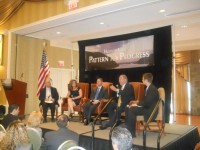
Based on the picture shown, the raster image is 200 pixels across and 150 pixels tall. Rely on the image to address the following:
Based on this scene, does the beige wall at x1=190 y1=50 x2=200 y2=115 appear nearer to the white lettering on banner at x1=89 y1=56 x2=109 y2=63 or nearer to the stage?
the white lettering on banner at x1=89 y1=56 x2=109 y2=63

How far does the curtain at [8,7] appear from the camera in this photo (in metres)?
7.31

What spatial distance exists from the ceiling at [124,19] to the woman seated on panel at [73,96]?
73.6 inches

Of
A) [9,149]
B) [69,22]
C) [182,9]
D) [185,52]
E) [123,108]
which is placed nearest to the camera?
[9,149]

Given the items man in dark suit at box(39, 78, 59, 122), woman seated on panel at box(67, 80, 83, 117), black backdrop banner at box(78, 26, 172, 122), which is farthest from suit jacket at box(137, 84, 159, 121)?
man in dark suit at box(39, 78, 59, 122)

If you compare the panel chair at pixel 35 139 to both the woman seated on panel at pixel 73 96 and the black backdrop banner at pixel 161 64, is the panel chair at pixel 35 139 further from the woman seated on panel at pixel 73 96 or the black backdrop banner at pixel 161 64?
the black backdrop banner at pixel 161 64

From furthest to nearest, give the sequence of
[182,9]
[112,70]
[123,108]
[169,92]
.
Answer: [112,70], [169,92], [182,9], [123,108]

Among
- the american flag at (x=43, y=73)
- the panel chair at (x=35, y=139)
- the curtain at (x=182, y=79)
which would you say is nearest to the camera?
the panel chair at (x=35, y=139)

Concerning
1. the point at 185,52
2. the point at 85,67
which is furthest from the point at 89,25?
the point at 185,52

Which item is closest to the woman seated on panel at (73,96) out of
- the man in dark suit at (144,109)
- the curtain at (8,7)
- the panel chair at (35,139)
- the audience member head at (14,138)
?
the man in dark suit at (144,109)

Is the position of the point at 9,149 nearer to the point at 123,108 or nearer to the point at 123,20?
the point at 123,108

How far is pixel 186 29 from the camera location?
7.93 meters

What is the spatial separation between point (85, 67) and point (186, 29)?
3812 millimetres

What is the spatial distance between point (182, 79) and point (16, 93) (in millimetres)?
7511

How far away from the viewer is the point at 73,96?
253 inches
